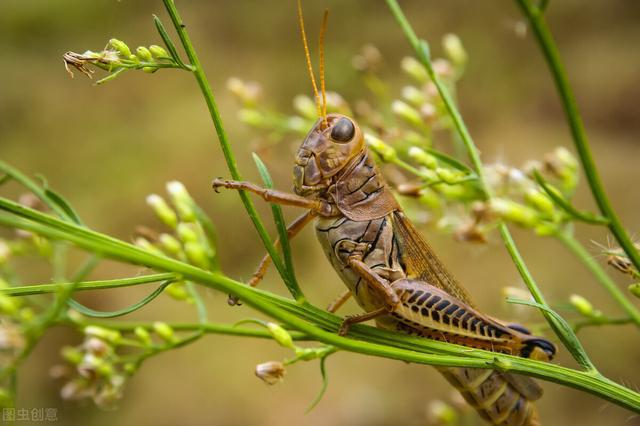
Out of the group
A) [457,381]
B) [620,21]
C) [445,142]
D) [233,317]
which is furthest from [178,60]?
[620,21]

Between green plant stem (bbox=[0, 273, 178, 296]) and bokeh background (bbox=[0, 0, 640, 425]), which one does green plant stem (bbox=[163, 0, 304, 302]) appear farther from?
bokeh background (bbox=[0, 0, 640, 425])

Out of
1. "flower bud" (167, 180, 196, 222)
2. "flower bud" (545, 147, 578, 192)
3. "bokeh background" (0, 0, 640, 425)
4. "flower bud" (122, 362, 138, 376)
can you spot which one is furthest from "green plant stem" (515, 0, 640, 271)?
"bokeh background" (0, 0, 640, 425)

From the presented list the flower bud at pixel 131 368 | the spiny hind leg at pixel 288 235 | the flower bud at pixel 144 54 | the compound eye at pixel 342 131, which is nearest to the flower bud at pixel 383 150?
the compound eye at pixel 342 131

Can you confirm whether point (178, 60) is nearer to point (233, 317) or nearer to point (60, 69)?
point (233, 317)

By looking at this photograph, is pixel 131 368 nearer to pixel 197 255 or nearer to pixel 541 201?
pixel 197 255

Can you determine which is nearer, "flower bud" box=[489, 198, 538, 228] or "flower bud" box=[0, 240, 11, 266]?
"flower bud" box=[489, 198, 538, 228]

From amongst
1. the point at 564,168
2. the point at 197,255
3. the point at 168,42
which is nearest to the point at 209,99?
the point at 168,42

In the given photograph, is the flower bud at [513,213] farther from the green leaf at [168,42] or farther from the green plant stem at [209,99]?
the green leaf at [168,42]
